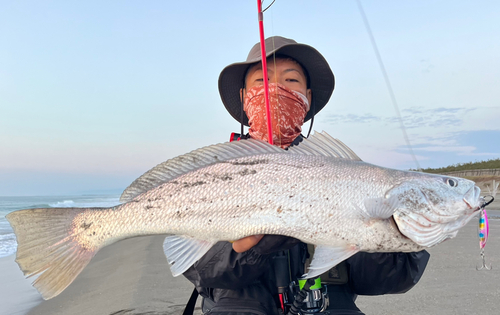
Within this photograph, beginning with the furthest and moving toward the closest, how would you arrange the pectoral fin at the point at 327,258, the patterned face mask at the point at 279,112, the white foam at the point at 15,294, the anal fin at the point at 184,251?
the white foam at the point at 15,294 → the patterned face mask at the point at 279,112 → the anal fin at the point at 184,251 → the pectoral fin at the point at 327,258

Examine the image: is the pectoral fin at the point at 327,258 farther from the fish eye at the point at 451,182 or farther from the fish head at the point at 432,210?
the fish eye at the point at 451,182

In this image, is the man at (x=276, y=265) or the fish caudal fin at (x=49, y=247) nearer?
the fish caudal fin at (x=49, y=247)

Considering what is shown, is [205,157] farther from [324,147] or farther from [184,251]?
[324,147]

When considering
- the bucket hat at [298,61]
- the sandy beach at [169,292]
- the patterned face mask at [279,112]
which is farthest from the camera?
the sandy beach at [169,292]

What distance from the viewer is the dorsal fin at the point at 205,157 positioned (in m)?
2.22

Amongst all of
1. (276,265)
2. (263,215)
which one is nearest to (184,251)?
(263,215)

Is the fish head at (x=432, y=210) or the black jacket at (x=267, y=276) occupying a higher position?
the fish head at (x=432, y=210)

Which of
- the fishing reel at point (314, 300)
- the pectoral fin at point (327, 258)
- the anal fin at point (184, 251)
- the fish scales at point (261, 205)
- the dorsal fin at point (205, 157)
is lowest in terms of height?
the fishing reel at point (314, 300)

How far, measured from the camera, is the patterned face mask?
3352 mm

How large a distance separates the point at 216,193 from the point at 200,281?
875mm

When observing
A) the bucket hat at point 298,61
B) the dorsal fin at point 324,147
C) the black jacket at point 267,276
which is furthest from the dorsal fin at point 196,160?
the bucket hat at point 298,61

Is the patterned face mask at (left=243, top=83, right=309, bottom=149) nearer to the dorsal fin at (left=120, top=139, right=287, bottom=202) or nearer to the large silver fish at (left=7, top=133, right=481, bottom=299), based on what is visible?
the dorsal fin at (left=120, top=139, right=287, bottom=202)

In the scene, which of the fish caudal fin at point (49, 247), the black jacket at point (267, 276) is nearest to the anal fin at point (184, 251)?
the black jacket at point (267, 276)

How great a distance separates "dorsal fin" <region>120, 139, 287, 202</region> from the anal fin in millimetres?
422
